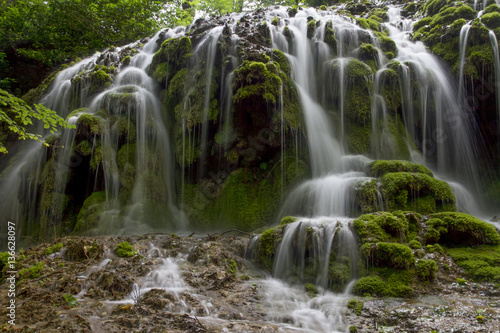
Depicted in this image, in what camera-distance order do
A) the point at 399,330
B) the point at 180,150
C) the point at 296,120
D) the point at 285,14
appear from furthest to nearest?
the point at 285,14 < the point at 180,150 < the point at 296,120 < the point at 399,330

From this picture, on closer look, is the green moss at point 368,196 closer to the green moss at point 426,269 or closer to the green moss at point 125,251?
the green moss at point 426,269

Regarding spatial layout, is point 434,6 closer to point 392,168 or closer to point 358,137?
point 358,137

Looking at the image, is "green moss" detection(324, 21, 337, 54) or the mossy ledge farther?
"green moss" detection(324, 21, 337, 54)

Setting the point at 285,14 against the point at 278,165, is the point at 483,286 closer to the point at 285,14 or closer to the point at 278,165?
the point at 278,165

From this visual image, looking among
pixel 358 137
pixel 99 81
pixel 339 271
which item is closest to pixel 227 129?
pixel 358 137

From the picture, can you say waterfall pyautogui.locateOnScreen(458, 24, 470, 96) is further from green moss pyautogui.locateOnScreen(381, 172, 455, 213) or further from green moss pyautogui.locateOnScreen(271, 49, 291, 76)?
green moss pyautogui.locateOnScreen(271, 49, 291, 76)

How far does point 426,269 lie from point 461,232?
4.79 feet

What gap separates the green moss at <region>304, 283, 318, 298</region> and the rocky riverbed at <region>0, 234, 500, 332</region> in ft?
Answer: 0.15

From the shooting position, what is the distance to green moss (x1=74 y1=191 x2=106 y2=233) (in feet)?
28.9

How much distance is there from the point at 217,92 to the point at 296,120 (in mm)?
2952

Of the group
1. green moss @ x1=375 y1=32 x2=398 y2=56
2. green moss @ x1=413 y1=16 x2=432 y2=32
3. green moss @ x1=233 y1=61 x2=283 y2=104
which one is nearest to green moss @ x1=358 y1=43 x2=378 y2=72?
green moss @ x1=375 y1=32 x2=398 y2=56

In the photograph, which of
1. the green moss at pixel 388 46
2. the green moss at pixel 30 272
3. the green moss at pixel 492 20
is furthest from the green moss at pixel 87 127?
the green moss at pixel 492 20

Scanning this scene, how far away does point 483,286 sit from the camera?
4.23 m

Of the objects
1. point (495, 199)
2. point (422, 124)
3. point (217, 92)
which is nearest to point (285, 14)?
point (217, 92)
